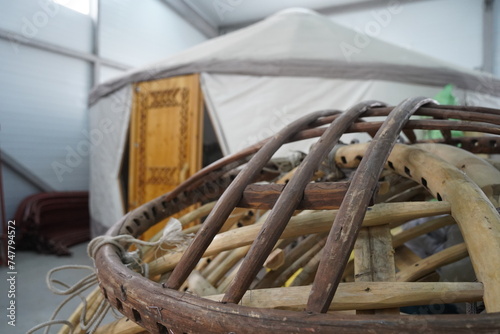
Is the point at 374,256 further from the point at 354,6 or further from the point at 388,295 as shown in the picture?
the point at 354,6

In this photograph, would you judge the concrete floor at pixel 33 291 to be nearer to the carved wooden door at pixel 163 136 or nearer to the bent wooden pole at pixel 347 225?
the carved wooden door at pixel 163 136

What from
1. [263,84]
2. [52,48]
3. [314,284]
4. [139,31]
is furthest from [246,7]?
[314,284]

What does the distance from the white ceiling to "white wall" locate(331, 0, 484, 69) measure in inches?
16.9

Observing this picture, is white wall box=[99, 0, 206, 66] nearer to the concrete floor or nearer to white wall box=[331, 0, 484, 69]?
the concrete floor

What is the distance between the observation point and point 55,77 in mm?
4098

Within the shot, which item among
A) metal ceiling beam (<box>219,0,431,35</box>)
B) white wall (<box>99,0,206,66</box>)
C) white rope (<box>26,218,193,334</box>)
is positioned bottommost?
white rope (<box>26,218,193,334</box>)

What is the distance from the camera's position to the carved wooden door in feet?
8.57

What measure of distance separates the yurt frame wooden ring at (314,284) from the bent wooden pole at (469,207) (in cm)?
8

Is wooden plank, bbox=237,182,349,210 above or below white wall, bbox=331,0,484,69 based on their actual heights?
below

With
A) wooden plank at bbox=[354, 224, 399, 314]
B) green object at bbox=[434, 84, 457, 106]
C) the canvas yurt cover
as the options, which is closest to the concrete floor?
the canvas yurt cover

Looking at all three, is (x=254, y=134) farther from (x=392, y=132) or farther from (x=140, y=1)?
(x=140, y=1)

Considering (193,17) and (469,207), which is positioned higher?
(193,17)

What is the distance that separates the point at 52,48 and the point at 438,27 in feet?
18.1

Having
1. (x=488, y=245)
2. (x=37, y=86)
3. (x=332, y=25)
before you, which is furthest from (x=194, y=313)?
(x=37, y=86)
